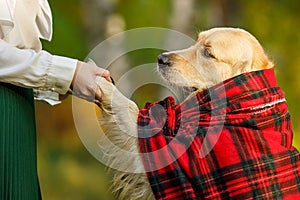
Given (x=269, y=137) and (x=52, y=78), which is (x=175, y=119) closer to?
(x=269, y=137)

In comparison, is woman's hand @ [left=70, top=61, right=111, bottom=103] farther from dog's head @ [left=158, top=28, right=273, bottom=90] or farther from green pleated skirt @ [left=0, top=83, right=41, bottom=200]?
dog's head @ [left=158, top=28, right=273, bottom=90]

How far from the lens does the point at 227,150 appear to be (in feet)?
7.63

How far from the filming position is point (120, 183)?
2568 millimetres

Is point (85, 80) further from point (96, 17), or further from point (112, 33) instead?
point (96, 17)

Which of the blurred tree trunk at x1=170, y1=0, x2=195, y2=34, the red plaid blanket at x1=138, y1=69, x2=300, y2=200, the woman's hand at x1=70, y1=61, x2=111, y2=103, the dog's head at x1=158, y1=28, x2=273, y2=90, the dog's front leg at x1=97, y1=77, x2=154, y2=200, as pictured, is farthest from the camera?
the blurred tree trunk at x1=170, y1=0, x2=195, y2=34

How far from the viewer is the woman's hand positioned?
2199mm

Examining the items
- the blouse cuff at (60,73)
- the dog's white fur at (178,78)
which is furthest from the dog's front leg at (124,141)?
the blouse cuff at (60,73)

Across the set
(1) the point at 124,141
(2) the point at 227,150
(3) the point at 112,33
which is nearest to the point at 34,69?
(1) the point at 124,141

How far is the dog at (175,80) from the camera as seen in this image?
2.46 m

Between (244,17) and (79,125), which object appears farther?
(244,17)

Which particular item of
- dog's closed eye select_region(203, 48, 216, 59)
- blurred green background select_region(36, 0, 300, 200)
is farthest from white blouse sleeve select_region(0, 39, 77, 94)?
blurred green background select_region(36, 0, 300, 200)

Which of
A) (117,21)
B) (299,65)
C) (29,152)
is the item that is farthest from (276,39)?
(29,152)

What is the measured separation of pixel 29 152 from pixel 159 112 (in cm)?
47

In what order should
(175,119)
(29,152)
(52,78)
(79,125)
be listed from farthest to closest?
(79,125) < (175,119) < (29,152) < (52,78)
